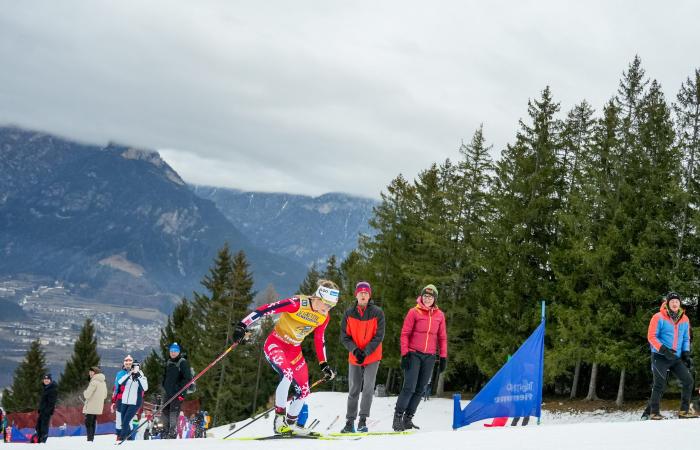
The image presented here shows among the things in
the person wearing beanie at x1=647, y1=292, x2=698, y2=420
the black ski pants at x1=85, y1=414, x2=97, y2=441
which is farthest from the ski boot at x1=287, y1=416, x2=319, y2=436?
the black ski pants at x1=85, y1=414, x2=97, y2=441

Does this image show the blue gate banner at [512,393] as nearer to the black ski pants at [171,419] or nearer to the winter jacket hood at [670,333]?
the winter jacket hood at [670,333]

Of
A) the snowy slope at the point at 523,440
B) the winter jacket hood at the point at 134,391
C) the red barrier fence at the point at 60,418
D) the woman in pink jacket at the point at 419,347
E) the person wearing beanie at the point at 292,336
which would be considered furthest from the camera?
the red barrier fence at the point at 60,418

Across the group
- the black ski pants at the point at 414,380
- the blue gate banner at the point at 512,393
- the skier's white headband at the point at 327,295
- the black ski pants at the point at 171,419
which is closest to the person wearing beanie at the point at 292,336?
the skier's white headband at the point at 327,295

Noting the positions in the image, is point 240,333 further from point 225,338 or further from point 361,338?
point 225,338

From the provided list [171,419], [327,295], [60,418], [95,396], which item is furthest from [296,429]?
[60,418]

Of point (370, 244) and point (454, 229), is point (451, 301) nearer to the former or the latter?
point (454, 229)

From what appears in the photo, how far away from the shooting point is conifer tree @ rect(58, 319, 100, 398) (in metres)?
57.9

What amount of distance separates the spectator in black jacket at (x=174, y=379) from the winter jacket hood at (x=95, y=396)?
3148mm

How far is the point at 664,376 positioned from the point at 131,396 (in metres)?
9.72

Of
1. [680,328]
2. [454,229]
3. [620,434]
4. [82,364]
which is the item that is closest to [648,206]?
[454,229]

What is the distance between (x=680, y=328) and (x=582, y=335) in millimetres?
14519

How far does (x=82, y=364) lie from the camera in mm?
58938

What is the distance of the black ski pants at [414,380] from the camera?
10.4m

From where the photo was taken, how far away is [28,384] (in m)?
57.3
